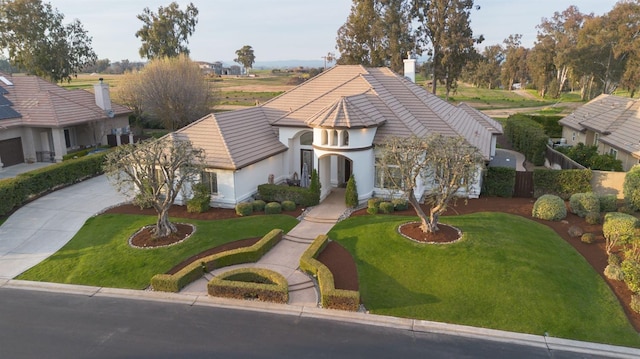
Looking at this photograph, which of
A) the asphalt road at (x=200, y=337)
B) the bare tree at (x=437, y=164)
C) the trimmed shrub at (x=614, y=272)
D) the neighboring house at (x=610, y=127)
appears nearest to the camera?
the asphalt road at (x=200, y=337)

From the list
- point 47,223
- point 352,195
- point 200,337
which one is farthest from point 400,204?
point 47,223

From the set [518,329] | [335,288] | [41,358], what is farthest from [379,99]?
[41,358]

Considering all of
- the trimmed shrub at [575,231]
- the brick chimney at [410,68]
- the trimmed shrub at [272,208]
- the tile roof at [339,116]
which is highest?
the brick chimney at [410,68]

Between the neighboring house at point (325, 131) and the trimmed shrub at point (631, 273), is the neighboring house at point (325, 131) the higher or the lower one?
the higher one

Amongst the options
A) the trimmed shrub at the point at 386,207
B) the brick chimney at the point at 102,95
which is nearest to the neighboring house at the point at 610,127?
the trimmed shrub at the point at 386,207

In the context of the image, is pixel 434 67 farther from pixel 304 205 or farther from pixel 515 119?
pixel 304 205

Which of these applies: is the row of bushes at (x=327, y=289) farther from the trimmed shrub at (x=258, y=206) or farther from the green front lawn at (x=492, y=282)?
the trimmed shrub at (x=258, y=206)
